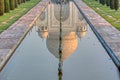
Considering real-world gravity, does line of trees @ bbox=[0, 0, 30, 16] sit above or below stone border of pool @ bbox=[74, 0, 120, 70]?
above

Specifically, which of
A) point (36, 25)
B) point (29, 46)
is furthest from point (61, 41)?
point (36, 25)

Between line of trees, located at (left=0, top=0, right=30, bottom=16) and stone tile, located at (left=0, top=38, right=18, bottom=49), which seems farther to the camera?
line of trees, located at (left=0, top=0, right=30, bottom=16)

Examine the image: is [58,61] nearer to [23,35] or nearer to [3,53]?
[3,53]

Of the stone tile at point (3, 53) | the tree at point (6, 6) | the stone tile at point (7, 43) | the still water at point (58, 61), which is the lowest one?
the still water at point (58, 61)

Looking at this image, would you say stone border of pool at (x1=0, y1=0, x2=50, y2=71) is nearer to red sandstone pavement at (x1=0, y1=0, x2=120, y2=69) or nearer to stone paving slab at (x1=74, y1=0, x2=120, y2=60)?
red sandstone pavement at (x1=0, y1=0, x2=120, y2=69)

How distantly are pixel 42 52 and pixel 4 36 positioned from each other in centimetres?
267

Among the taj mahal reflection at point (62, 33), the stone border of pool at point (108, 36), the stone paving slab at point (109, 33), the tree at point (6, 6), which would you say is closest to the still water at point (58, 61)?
the taj mahal reflection at point (62, 33)

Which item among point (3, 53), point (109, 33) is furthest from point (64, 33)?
point (3, 53)

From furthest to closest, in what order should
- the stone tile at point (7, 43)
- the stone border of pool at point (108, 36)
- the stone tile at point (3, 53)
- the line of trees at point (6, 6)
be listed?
the line of trees at point (6, 6) → the stone tile at point (7, 43) → the stone border of pool at point (108, 36) → the stone tile at point (3, 53)

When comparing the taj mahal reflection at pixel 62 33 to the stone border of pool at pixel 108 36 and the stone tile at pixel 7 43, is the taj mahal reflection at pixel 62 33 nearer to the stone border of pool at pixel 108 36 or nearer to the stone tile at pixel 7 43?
the stone border of pool at pixel 108 36

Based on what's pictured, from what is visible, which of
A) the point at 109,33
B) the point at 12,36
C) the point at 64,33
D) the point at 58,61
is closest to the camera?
the point at 58,61

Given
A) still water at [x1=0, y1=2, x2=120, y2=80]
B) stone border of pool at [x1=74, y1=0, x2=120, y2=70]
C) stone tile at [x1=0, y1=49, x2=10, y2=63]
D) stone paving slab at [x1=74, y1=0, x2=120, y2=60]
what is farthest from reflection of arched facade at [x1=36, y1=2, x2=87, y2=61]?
stone tile at [x1=0, y1=49, x2=10, y2=63]

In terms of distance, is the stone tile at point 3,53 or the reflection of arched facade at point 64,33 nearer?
the stone tile at point 3,53

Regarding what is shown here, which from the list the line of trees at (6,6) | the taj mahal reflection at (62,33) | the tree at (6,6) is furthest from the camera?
the tree at (6,6)
